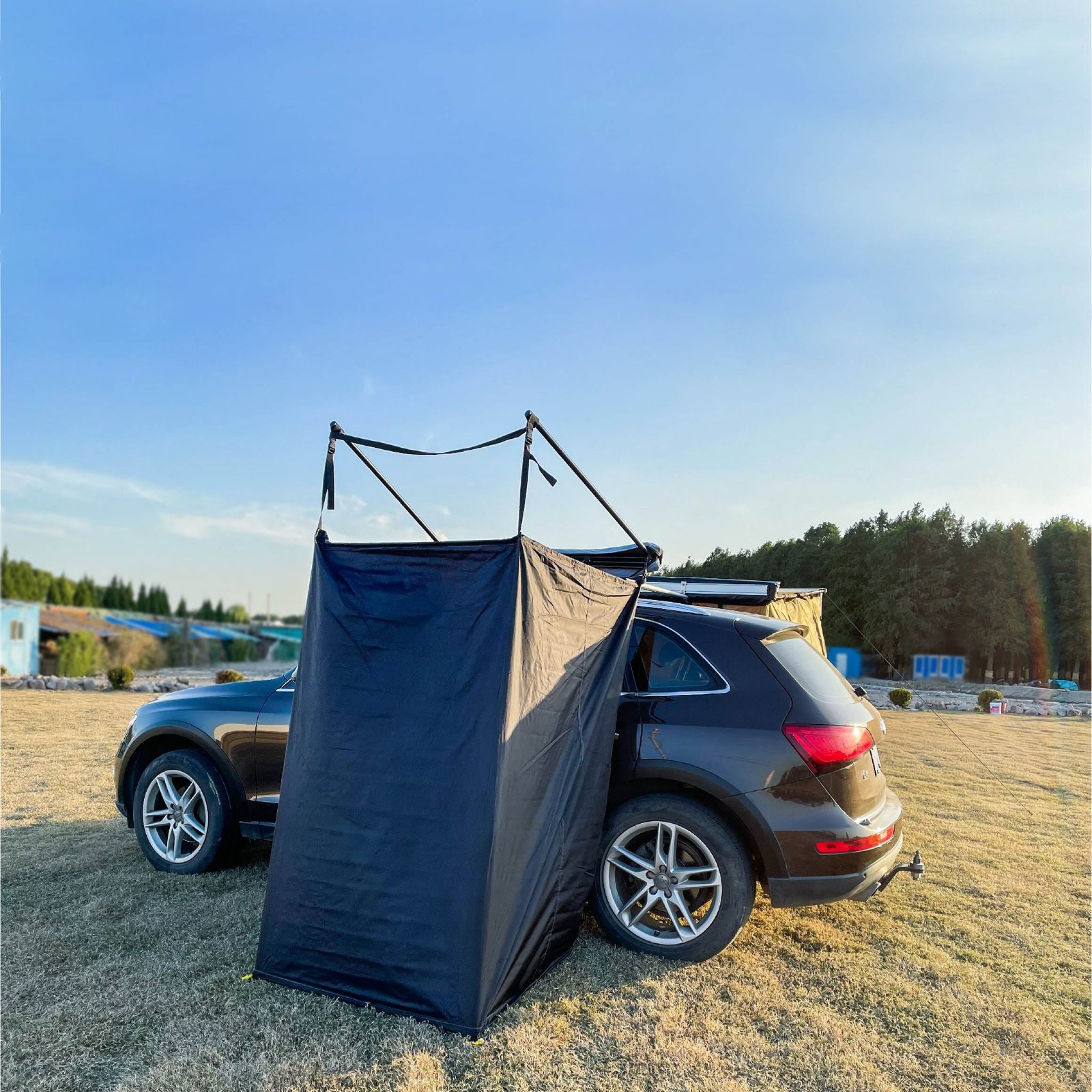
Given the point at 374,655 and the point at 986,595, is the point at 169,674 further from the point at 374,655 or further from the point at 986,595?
the point at 986,595

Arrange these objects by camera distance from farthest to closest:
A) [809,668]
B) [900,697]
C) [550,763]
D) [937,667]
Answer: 1. [937,667]
2. [900,697]
3. [809,668]
4. [550,763]

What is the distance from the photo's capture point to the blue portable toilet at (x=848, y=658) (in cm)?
1111

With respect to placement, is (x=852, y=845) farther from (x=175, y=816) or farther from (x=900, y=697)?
(x=900, y=697)

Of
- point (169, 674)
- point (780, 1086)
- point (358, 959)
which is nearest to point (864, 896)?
point (780, 1086)

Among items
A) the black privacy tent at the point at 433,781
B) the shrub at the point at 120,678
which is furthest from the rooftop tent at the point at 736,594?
the shrub at the point at 120,678

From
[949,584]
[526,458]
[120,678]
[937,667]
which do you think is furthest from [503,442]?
[937,667]

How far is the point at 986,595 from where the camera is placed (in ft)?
93.3

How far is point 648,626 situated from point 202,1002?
2.61m

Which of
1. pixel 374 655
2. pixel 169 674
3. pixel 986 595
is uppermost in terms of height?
pixel 986 595

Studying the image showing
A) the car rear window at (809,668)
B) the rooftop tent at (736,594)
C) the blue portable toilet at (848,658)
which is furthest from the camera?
the blue portable toilet at (848,658)

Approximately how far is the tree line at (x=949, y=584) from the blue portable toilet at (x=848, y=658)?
14 cm

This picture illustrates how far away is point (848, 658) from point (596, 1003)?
10.8 meters

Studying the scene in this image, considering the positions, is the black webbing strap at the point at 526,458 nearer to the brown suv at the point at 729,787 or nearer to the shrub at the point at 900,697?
the brown suv at the point at 729,787

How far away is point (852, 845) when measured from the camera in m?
3.76
